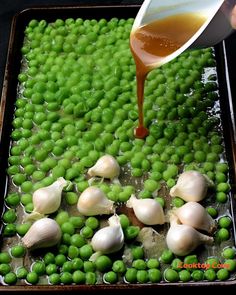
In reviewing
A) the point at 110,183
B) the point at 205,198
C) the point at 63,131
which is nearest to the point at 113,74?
the point at 63,131

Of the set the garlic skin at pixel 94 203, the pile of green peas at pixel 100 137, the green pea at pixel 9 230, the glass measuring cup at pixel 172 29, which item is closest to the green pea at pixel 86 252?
the pile of green peas at pixel 100 137

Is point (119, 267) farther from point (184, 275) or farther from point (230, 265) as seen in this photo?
point (230, 265)

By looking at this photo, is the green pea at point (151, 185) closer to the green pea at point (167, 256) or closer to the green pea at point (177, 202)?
the green pea at point (177, 202)

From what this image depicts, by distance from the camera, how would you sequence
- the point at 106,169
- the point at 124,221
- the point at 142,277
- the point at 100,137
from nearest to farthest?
the point at 142,277
the point at 124,221
the point at 106,169
the point at 100,137

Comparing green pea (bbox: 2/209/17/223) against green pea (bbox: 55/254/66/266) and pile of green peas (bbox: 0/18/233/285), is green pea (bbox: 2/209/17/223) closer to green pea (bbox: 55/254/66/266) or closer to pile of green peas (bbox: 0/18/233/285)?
pile of green peas (bbox: 0/18/233/285)

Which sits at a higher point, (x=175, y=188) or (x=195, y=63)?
(x=195, y=63)

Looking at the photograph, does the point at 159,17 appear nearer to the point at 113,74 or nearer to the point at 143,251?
the point at 113,74

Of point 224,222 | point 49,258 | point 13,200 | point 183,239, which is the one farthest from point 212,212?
point 13,200
